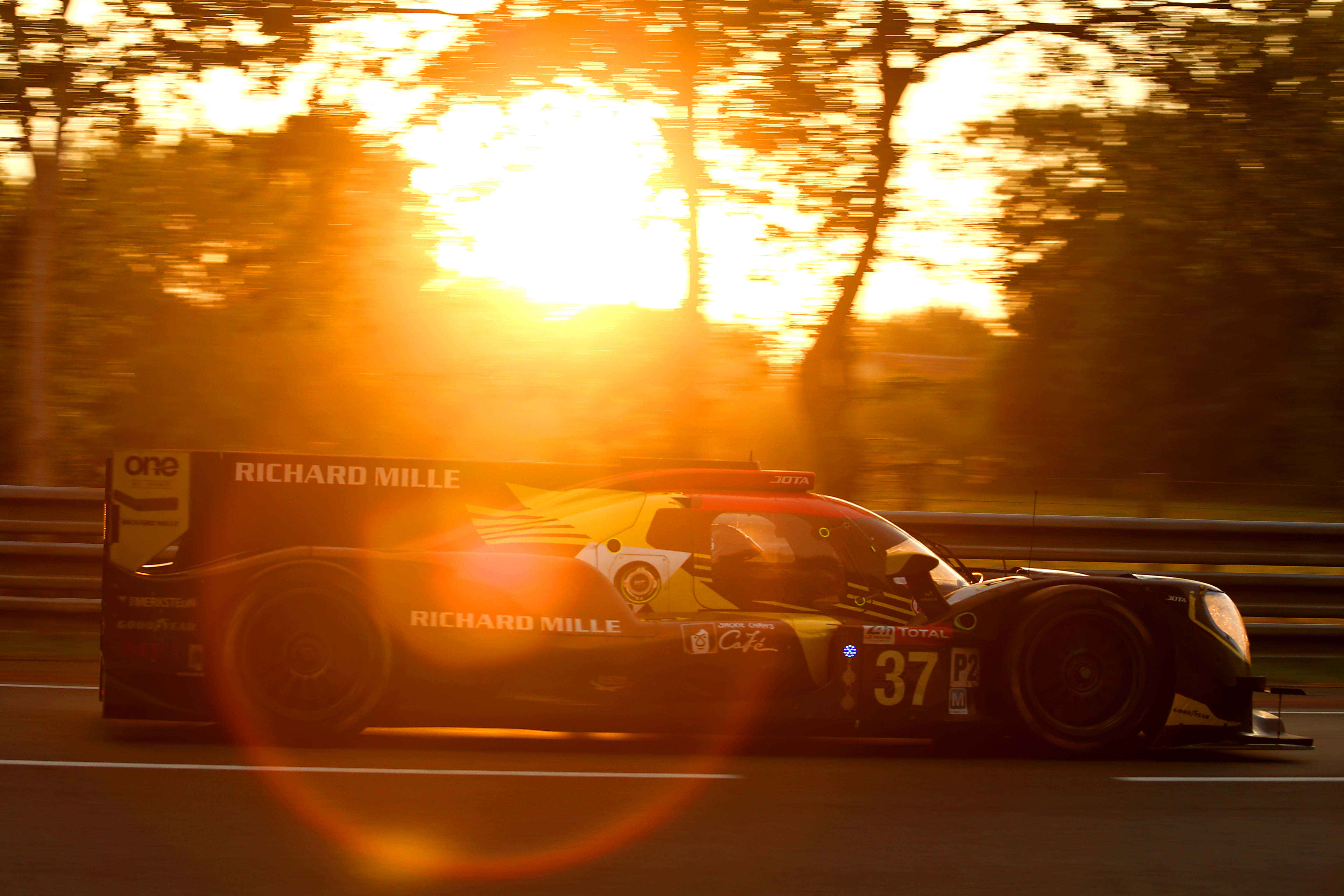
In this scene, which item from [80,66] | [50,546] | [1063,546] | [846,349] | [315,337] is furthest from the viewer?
[846,349]

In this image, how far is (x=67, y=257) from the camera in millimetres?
10047

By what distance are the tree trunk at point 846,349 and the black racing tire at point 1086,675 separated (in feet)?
13.8

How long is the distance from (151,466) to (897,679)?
3.75 meters

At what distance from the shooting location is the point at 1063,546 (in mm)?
9445

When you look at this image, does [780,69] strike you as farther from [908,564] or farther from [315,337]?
[908,564]

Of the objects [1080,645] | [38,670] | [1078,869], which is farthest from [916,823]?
[38,670]

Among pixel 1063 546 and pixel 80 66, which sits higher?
pixel 80 66

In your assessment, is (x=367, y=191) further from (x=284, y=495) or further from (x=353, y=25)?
(x=284, y=495)

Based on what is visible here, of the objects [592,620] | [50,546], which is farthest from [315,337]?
[592,620]

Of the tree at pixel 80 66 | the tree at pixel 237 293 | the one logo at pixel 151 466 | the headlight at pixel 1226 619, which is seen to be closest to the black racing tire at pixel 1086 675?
the headlight at pixel 1226 619

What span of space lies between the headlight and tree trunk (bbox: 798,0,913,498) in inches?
166

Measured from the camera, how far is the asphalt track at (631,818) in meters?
4.16

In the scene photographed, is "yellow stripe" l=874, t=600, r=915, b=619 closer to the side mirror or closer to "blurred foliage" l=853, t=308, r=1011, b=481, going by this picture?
the side mirror

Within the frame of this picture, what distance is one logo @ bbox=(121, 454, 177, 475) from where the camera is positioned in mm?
6055
